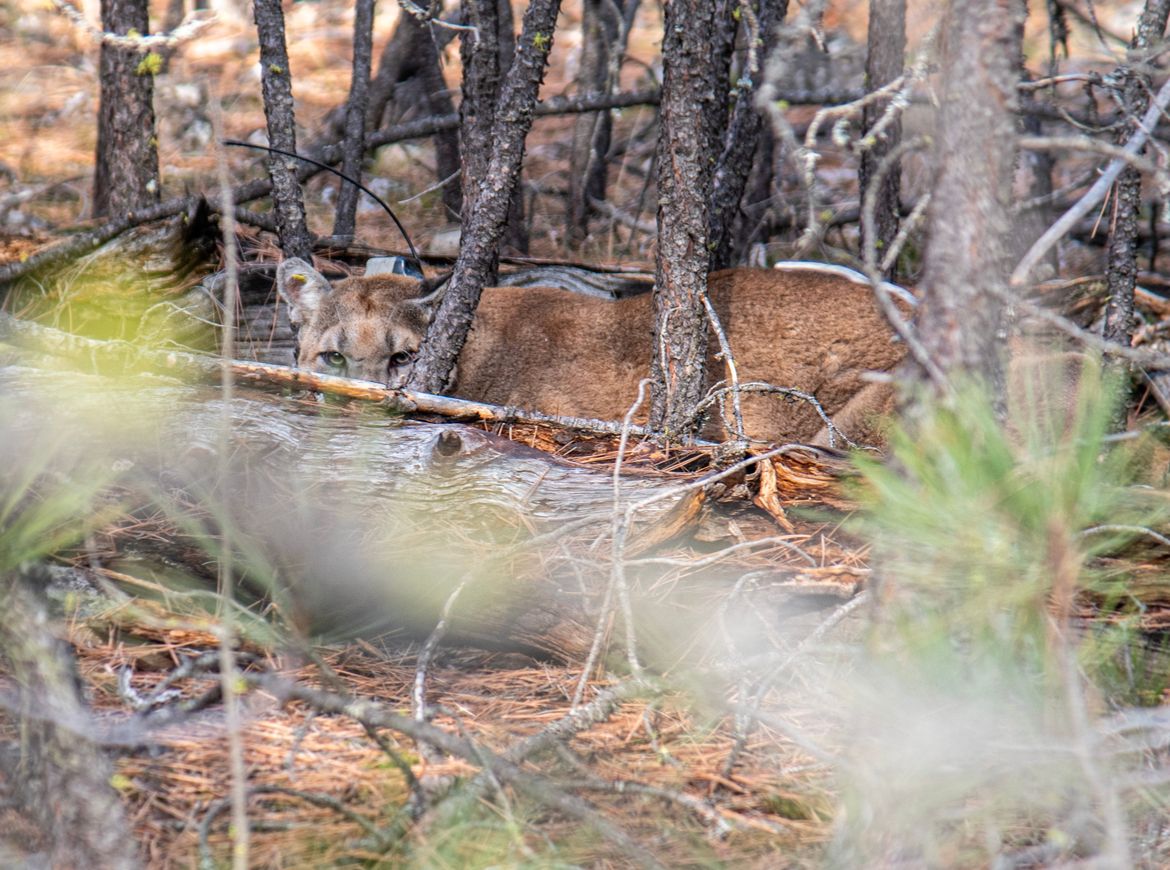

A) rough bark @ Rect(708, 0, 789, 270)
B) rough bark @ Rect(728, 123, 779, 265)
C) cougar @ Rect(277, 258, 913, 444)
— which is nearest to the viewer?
cougar @ Rect(277, 258, 913, 444)

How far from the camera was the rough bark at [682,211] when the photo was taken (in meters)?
3.86

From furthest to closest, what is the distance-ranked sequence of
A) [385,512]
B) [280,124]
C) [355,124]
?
1. [355,124]
2. [280,124]
3. [385,512]

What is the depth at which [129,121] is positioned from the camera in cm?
590

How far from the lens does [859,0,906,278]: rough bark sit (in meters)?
5.81

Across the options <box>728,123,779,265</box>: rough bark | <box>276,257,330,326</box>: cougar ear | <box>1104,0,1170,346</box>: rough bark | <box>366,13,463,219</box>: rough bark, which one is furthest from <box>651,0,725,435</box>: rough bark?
<box>366,13,463,219</box>: rough bark

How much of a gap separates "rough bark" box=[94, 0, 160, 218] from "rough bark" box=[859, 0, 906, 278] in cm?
414

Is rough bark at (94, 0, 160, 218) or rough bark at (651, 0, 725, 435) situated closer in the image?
rough bark at (651, 0, 725, 435)

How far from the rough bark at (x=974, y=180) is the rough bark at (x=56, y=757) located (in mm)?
1931

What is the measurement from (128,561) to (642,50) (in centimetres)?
1128

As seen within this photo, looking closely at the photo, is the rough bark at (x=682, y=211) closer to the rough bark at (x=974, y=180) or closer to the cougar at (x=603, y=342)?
the cougar at (x=603, y=342)

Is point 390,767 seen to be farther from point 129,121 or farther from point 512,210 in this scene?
point 512,210

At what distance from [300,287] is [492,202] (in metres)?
1.46

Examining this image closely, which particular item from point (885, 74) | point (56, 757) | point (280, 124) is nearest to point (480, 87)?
point (280, 124)

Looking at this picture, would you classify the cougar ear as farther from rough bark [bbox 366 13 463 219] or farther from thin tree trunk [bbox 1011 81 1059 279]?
rough bark [bbox 366 13 463 219]
